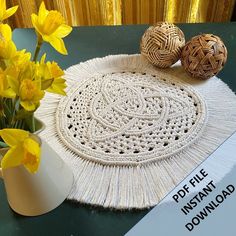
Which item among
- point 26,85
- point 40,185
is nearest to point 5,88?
point 26,85

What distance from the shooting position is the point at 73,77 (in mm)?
776

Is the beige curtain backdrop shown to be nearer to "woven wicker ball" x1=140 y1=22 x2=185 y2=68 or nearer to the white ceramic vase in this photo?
"woven wicker ball" x1=140 y1=22 x2=185 y2=68

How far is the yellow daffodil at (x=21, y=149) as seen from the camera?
355mm

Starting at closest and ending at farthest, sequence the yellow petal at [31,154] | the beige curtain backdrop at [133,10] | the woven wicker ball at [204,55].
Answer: the yellow petal at [31,154] < the woven wicker ball at [204,55] < the beige curtain backdrop at [133,10]

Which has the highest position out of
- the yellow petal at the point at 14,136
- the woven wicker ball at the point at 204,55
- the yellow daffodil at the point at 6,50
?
the yellow daffodil at the point at 6,50

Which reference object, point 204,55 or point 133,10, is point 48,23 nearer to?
point 204,55

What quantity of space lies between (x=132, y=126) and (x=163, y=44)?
207 mm

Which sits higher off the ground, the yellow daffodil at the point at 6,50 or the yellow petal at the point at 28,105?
the yellow daffodil at the point at 6,50

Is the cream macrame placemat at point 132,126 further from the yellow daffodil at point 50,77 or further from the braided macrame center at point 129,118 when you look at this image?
the yellow daffodil at point 50,77

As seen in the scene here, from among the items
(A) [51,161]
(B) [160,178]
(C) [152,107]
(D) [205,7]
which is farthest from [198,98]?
(D) [205,7]

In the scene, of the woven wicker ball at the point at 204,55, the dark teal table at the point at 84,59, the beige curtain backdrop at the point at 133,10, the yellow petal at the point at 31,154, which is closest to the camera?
the yellow petal at the point at 31,154

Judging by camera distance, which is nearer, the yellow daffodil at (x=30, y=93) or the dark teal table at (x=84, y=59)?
the yellow daffodil at (x=30, y=93)

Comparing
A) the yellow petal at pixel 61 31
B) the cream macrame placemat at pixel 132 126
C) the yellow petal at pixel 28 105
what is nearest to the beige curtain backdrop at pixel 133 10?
the cream macrame placemat at pixel 132 126

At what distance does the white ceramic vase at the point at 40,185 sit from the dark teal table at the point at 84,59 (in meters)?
0.02
